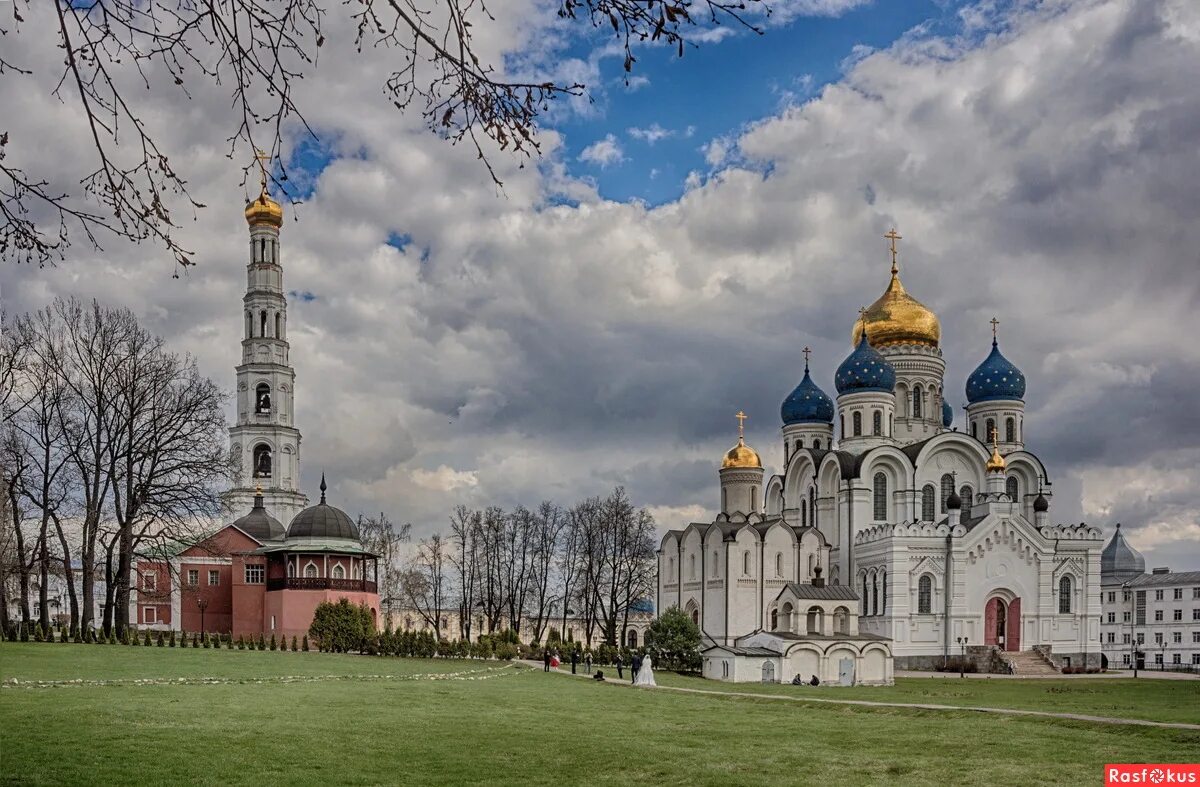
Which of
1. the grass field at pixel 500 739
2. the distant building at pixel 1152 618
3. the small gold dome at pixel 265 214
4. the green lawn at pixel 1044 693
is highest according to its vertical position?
the small gold dome at pixel 265 214

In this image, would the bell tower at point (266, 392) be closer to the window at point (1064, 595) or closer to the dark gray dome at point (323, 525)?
the dark gray dome at point (323, 525)

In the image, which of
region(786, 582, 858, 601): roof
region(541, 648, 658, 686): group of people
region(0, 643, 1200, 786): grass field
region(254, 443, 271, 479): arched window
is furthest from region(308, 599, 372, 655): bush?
region(254, 443, 271, 479): arched window

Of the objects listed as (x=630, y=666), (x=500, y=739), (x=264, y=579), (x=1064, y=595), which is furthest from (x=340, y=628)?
(x=1064, y=595)

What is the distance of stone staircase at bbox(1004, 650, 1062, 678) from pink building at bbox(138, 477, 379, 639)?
2514 cm

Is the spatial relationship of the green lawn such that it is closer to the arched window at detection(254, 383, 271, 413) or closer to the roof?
the roof

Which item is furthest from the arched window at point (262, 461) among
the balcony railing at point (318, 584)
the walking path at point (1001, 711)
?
the walking path at point (1001, 711)

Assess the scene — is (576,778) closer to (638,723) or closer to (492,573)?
(638,723)

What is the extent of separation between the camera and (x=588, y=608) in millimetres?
58406

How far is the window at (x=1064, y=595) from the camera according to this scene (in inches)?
1987

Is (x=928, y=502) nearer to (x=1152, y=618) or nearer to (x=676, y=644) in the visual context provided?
(x=676, y=644)

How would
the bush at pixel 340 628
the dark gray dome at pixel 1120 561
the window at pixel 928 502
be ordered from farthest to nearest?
the dark gray dome at pixel 1120 561
the window at pixel 928 502
the bush at pixel 340 628

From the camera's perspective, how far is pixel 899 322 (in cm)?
5778

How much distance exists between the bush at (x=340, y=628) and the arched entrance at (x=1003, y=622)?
74.6 feet

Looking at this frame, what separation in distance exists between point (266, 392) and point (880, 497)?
1303 inches
